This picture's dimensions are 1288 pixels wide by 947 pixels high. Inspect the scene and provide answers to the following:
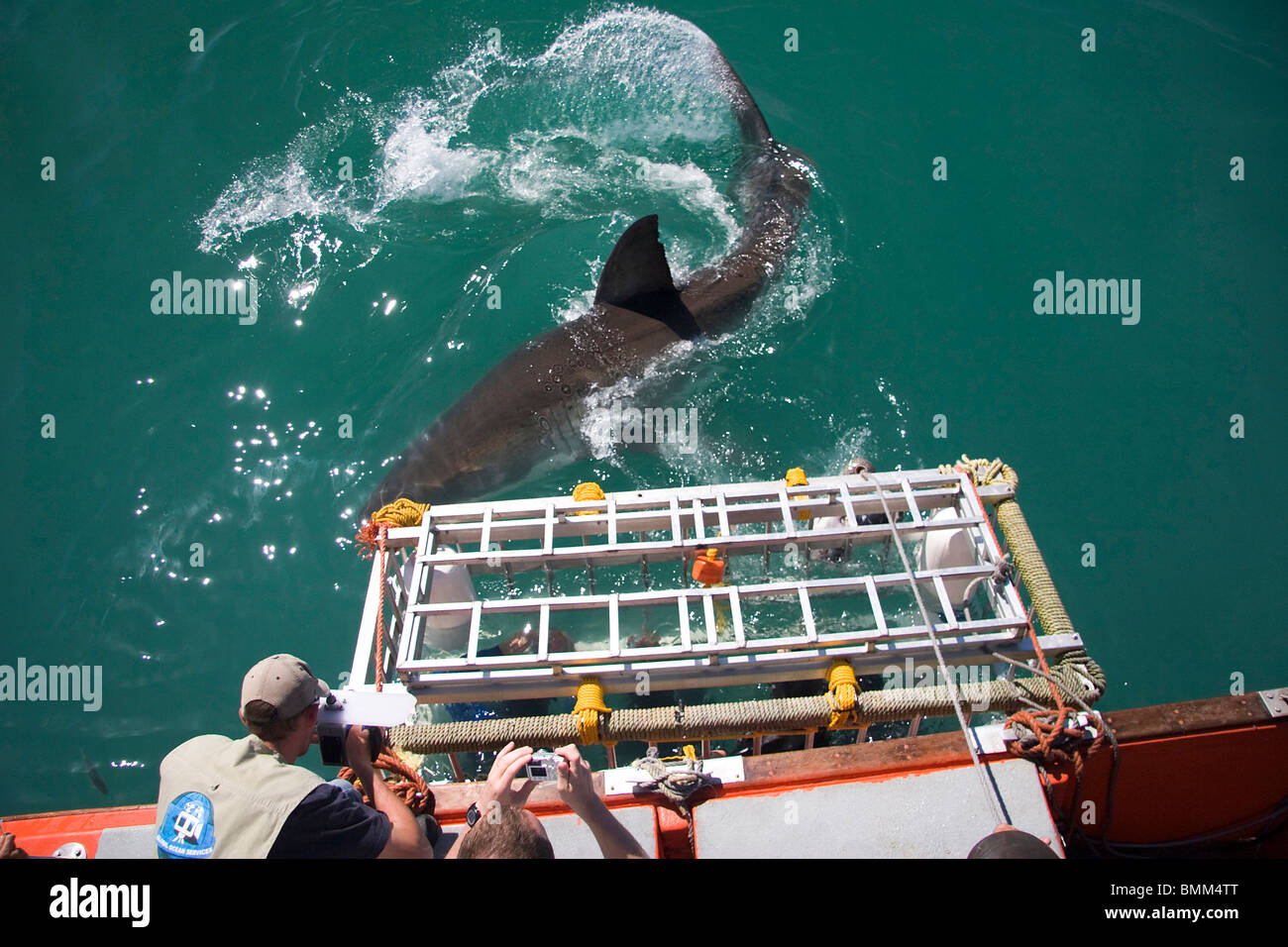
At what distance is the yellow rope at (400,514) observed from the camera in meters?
4.42

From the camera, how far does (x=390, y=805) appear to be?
10.1 feet

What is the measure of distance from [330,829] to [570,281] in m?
6.32

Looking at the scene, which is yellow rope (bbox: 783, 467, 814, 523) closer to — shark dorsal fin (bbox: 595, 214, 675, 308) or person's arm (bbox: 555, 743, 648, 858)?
person's arm (bbox: 555, 743, 648, 858)

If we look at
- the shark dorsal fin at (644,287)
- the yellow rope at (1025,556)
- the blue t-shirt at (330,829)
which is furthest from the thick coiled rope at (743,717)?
the shark dorsal fin at (644,287)

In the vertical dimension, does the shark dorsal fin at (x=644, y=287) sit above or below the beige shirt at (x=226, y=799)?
above

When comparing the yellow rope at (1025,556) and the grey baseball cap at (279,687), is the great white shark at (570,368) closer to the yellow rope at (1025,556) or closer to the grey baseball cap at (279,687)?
the yellow rope at (1025,556)

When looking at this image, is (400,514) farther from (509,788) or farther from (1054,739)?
(1054,739)

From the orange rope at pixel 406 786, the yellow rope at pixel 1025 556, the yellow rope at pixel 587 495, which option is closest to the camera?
the orange rope at pixel 406 786

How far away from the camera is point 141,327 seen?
8125 mm

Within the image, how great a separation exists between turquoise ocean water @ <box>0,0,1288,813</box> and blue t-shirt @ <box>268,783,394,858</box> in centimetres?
379
